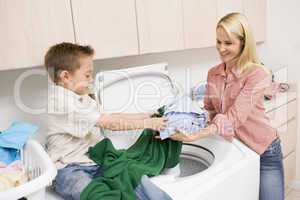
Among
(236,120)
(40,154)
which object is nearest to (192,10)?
(236,120)

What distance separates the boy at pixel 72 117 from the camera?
4.12 ft

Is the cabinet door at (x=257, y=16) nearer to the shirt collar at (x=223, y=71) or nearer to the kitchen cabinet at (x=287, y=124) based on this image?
the kitchen cabinet at (x=287, y=124)

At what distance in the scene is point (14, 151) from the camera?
1.16 m

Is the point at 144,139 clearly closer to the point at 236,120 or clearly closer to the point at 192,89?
the point at 236,120

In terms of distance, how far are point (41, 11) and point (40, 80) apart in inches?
17.0

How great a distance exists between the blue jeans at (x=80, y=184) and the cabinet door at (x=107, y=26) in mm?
504

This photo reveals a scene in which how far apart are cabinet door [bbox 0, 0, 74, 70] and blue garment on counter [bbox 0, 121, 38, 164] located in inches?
9.1

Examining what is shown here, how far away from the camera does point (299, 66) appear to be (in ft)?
8.11

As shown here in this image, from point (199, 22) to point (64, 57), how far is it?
0.96 m

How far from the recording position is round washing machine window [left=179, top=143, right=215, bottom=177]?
1.54 m

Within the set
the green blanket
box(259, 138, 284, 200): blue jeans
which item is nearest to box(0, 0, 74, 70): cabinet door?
A: the green blanket

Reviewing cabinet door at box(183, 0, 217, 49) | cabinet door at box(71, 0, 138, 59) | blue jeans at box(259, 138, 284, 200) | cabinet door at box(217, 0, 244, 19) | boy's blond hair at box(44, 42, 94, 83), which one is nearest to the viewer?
boy's blond hair at box(44, 42, 94, 83)

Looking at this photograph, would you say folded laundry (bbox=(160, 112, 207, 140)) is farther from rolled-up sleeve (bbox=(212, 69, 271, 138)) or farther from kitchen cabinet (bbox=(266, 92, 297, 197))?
kitchen cabinet (bbox=(266, 92, 297, 197))

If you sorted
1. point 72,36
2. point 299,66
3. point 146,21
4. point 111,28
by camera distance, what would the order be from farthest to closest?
point 299,66
point 146,21
point 111,28
point 72,36
